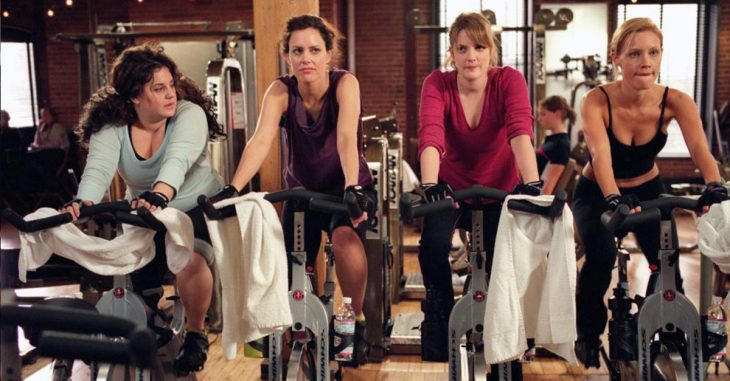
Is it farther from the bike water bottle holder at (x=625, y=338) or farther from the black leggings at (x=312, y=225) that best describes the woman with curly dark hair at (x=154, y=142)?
the bike water bottle holder at (x=625, y=338)

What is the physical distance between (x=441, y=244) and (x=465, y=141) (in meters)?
0.43

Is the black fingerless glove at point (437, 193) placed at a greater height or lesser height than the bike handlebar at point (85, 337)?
greater

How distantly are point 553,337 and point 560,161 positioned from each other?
296 centimetres

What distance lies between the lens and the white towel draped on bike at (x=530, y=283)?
237 centimetres

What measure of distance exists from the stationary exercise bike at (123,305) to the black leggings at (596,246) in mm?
1585

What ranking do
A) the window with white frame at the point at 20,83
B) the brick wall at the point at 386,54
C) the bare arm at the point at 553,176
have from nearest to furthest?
the bare arm at the point at 553,176, the brick wall at the point at 386,54, the window with white frame at the point at 20,83

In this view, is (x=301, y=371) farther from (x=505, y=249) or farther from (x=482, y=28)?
(x=482, y=28)

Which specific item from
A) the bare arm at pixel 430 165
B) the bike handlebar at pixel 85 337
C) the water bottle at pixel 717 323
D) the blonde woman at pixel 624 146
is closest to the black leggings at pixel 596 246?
the blonde woman at pixel 624 146

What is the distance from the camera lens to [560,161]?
5.17m

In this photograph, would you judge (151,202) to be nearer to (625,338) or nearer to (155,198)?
(155,198)

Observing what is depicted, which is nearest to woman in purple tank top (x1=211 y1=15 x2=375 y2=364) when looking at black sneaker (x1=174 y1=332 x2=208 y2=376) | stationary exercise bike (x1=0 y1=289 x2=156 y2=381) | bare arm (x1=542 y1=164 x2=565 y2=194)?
black sneaker (x1=174 y1=332 x2=208 y2=376)

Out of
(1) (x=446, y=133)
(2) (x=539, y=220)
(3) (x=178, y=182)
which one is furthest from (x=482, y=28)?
(3) (x=178, y=182)

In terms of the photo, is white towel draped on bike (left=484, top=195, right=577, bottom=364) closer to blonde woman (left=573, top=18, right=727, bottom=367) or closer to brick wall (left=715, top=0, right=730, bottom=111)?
blonde woman (left=573, top=18, right=727, bottom=367)

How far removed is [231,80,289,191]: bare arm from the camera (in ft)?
8.88
